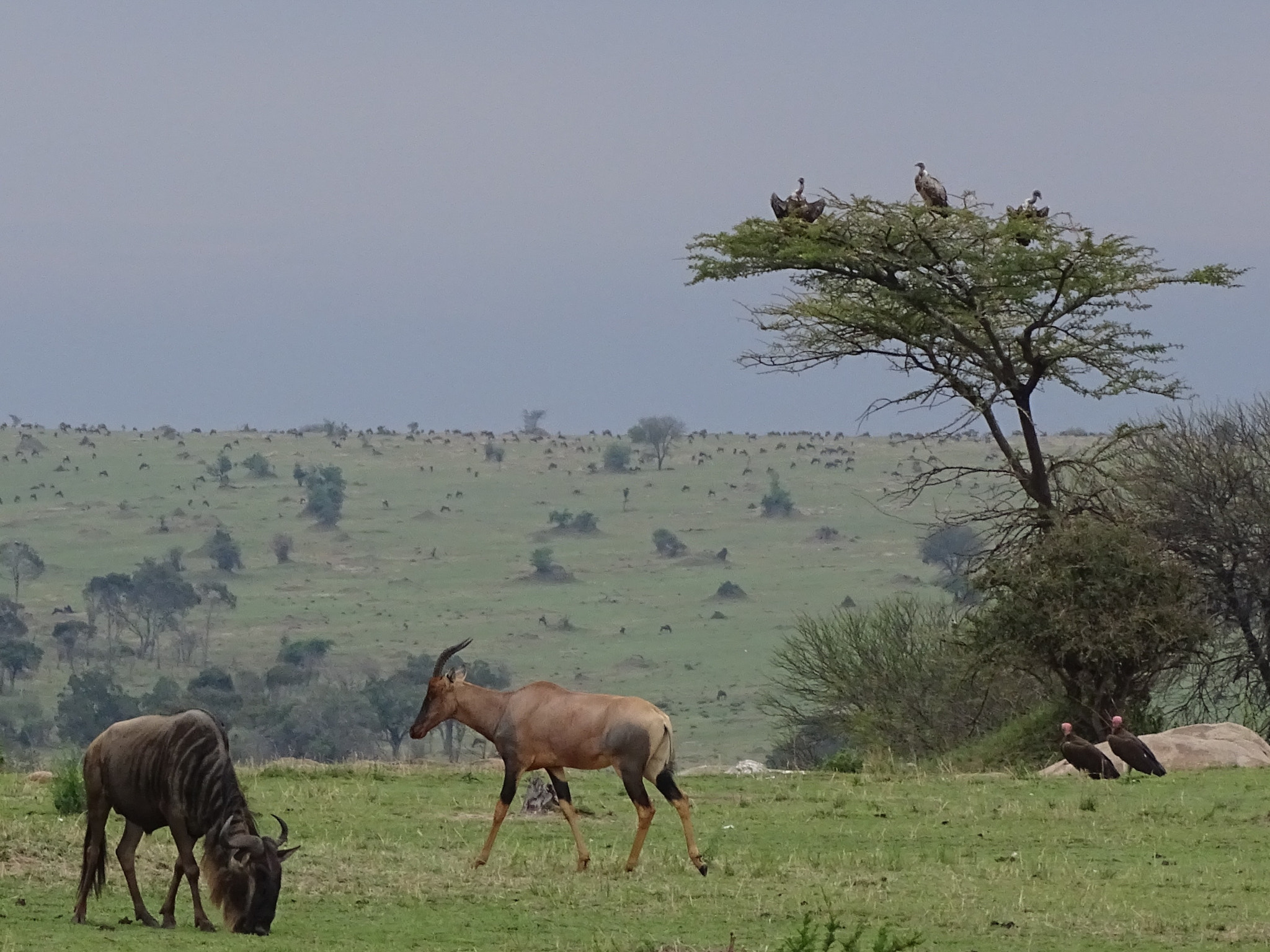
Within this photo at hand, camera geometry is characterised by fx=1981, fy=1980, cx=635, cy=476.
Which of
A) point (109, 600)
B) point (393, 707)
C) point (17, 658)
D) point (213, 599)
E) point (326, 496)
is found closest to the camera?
point (393, 707)

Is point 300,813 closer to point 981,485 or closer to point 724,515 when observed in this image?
point 724,515

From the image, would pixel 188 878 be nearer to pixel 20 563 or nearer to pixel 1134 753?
pixel 1134 753

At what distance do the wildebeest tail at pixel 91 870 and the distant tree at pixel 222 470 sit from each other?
292 feet

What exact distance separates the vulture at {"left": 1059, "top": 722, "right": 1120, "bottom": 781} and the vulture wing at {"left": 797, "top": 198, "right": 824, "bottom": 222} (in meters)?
9.22

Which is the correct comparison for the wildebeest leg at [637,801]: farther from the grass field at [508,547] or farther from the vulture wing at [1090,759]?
the grass field at [508,547]

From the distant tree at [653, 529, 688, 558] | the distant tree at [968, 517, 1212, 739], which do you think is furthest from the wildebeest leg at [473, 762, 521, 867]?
the distant tree at [653, 529, 688, 558]

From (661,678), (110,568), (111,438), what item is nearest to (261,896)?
(661,678)

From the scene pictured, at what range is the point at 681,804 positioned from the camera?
45.9 feet

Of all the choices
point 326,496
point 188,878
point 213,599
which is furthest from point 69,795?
point 326,496

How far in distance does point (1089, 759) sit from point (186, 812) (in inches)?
473

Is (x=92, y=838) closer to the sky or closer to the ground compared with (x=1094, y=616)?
closer to the ground

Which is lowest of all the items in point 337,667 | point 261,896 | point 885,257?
point 337,667

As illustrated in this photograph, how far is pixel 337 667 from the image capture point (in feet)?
226

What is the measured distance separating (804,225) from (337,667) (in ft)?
147
